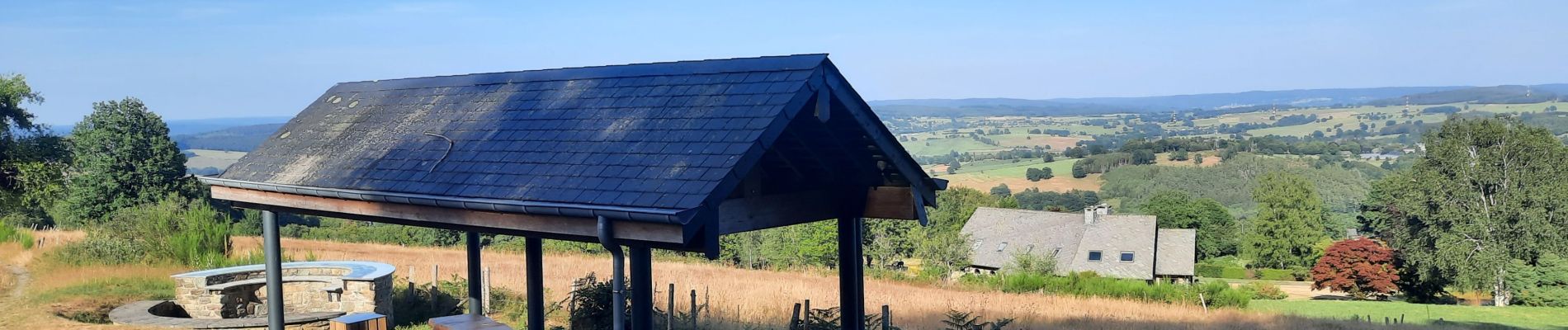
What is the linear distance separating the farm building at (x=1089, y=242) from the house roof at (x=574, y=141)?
4510cm

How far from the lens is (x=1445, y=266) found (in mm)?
46094

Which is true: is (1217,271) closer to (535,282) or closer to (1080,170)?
(535,282)

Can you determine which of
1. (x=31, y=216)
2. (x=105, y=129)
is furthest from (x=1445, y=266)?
(x=31, y=216)

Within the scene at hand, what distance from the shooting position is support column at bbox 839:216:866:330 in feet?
26.0

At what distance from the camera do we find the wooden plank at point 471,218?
589 cm

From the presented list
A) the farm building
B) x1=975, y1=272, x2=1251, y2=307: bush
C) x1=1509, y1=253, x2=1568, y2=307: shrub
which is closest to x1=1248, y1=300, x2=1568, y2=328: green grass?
x1=1509, y1=253, x2=1568, y2=307: shrub

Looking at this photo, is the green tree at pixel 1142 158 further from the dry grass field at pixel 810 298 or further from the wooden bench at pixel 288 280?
the wooden bench at pixel 288 280

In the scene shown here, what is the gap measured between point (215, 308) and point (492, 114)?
8.50 meters

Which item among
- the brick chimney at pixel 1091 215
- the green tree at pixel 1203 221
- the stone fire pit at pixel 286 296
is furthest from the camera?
Result: the green tree at pixel 1203 221

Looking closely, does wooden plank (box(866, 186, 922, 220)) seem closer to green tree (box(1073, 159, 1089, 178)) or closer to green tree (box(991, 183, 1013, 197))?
green tree (box(991, 183, 1013, 197))

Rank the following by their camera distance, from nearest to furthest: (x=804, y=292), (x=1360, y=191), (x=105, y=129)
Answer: (x=804, y=292)
(x=105, y=129)
(x=1360, y=191)

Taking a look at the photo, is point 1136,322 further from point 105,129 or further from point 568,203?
point 105,129

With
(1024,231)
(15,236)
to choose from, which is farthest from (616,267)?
(1024,231)

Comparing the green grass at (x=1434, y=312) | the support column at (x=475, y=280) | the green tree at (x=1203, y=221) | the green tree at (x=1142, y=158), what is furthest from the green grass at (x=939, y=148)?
the support column at (x=475, y=280)
